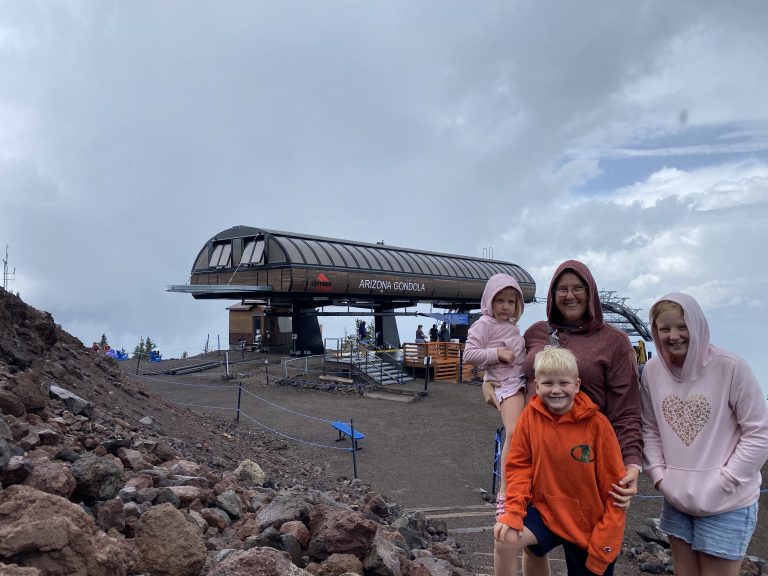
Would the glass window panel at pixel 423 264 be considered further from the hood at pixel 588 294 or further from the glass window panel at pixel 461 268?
the hood at pixel 588 294

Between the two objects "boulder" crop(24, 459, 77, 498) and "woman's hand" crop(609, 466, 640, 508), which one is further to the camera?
"boulder" crop(24, 459, 77, 498)

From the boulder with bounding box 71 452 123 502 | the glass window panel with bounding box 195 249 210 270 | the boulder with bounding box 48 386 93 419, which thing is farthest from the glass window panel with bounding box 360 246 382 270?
the boulder with bounding box 71 452 123 502

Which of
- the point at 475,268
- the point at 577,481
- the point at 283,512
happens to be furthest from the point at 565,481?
the point at 475,268

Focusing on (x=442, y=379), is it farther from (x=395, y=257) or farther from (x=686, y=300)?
(x=686, y=300)

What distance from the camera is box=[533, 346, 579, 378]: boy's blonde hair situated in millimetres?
3070

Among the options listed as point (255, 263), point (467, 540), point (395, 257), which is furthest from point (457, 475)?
point (395, 257)

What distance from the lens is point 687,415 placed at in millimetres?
3199

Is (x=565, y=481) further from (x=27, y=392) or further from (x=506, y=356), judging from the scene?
(x=27, y=392)

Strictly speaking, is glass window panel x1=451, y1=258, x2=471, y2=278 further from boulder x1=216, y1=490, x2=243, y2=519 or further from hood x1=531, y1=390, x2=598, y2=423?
hood x1=531, y1=390, x2=598, y2=423

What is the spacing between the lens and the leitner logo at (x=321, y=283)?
77.3 feet

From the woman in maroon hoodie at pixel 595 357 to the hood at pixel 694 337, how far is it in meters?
0.29

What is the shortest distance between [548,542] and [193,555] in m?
2.02

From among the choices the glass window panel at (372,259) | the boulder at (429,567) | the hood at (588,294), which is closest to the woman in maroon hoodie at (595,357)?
the hood at (588,294)

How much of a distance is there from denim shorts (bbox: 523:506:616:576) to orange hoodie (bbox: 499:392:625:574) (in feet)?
0.15
